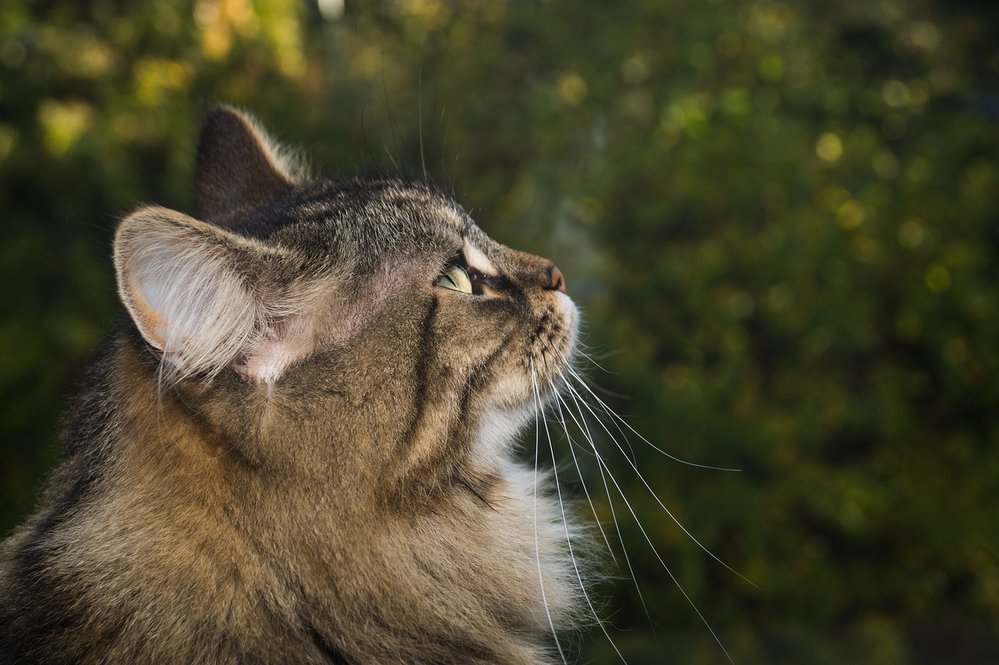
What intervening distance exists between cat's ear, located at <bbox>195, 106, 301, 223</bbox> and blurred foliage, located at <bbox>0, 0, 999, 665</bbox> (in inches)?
55.2

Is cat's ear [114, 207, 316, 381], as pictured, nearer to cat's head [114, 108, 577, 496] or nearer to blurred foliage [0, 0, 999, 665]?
cat's head [114, 108, 577, 496]

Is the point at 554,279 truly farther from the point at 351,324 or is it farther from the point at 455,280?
the point at 351,324

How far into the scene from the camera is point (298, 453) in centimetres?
167

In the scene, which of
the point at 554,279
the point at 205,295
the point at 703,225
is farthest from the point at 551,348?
the point at 703,225

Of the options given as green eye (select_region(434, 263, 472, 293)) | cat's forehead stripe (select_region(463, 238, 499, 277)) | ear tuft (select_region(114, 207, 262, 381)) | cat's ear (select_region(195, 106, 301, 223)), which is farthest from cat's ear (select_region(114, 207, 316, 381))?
cat's ear (select_region(195, 106, 301, 223))

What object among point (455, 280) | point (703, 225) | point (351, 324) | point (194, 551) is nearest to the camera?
point (194, 551)

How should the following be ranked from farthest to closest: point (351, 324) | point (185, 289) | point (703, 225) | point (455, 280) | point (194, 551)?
point (703, 225), point (455, 280), point (351, 324), point (194, 551), point (185, 289)

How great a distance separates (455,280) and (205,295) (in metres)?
0.59

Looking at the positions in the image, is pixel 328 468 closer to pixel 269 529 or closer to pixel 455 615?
pixel 269 529

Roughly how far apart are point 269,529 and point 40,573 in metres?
0.42

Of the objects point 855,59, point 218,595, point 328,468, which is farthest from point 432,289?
point 855,59

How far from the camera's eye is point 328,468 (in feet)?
5.59

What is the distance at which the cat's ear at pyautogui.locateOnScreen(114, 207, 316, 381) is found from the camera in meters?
1.43

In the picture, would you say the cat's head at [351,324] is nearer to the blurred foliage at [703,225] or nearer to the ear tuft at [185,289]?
the ear tuft at [185,289]
